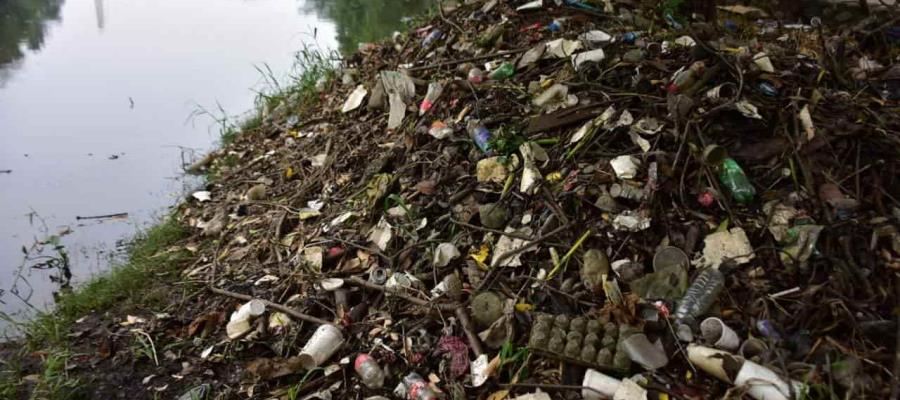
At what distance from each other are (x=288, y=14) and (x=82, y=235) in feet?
14.1

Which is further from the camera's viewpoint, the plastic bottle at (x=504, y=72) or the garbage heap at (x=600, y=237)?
the plastic bottle at (x=504, y=72)

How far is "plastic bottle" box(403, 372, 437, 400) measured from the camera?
1652mm

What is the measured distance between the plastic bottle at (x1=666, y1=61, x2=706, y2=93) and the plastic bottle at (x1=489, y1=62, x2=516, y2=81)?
2.35ft

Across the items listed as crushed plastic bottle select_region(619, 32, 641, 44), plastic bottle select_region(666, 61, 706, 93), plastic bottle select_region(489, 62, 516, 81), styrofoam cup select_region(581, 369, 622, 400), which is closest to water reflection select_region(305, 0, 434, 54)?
plastic bottle select_region(489, 62, 516, 81)

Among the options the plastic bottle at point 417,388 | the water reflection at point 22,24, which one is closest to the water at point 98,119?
the water reflection at point 22,24

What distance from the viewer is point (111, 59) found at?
5254 millimetres

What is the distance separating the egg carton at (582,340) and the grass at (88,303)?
1.53 meters

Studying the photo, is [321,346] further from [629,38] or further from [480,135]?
[629,38]

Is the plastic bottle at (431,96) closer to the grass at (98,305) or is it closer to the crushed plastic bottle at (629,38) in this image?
the crushed plastic bottle at (629,38)

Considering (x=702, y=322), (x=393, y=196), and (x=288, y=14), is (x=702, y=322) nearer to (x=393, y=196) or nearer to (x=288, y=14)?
(x=393, y=196)

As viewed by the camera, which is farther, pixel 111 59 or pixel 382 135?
pixel 111 59

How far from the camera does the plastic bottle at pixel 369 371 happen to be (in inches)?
69.0

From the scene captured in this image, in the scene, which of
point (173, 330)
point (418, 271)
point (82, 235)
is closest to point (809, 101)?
point (418, 271)

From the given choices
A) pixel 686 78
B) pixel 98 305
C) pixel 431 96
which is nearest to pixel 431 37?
pixel 431 96
